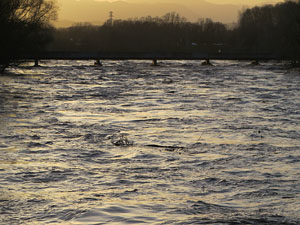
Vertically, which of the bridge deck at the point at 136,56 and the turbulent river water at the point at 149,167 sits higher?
the turbulent river water at the point at 149,167

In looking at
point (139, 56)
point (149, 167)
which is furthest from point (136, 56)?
point (149, 167)

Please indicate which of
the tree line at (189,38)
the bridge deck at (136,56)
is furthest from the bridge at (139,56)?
the tree line at (189,38)

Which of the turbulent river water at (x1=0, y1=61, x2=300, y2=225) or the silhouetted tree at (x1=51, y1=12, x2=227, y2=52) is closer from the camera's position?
the turbulent river water at (x1=0, y1=61, x2=300, y2=225)

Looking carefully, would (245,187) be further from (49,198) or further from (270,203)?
(49,198)

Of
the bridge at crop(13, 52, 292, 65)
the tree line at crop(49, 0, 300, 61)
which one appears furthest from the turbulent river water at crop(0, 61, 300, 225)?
the tree line at crop(49, 0, 300, 61)

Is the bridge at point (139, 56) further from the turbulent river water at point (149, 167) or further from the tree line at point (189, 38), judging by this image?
the turbulent river water at point (149, 167)

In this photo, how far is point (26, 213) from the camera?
8219 mm

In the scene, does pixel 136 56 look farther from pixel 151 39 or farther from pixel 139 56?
pixel 151 39

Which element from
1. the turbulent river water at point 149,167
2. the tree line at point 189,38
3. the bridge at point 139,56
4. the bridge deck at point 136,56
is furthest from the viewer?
the tree line at point 189,38

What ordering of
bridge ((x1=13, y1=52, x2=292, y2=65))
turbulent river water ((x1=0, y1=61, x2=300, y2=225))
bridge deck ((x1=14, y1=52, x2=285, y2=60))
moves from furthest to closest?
1. bridge deck ((x1=14, y1=52, x2=285, y2=60))
2. bridge ((x1=13, y1=52, x2=292, y2=65))
3. turbulent river water ((x1=0, y1=61, x2=300, y2=225))

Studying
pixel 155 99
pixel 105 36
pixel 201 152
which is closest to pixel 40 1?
pixel 155 99

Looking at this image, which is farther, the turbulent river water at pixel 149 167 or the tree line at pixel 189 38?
the tree line at pixel 189 38

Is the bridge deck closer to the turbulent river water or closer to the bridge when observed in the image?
the bridge

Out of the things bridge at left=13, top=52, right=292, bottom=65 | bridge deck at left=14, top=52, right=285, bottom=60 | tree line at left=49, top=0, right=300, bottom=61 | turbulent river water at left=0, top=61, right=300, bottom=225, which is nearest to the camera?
turbulent river water at left=0, top=61, right=300, bottom=225
